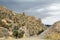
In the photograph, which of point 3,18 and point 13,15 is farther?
point 13,15

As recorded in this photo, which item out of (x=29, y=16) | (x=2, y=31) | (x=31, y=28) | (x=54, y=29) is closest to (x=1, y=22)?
(x=2, y=31)

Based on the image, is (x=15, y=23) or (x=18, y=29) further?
(x=15, y=23)

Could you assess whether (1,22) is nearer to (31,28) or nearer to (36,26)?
(31,28)

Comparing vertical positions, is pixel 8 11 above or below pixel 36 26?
above

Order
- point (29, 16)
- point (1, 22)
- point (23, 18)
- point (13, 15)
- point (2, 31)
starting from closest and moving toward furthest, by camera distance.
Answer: point (2, 31)
point (1, 22)
point (13, 15)
point (23, 18)
point (29, 16)

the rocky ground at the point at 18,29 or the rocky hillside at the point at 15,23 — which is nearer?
the rocky ground at the point at 18,29

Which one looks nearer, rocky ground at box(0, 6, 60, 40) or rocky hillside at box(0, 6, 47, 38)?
rocky ground at box(0, 6, 60, 40)

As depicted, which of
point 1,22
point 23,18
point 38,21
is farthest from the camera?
point 38,21

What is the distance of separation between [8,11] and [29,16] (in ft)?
35.7

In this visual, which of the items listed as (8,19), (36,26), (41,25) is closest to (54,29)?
(8,19)

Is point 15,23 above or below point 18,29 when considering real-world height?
above

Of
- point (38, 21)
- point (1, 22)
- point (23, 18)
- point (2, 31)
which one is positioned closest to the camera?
point (2, 31)

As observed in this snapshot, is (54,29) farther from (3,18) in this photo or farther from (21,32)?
(3,18)

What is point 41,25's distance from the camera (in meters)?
54.5
